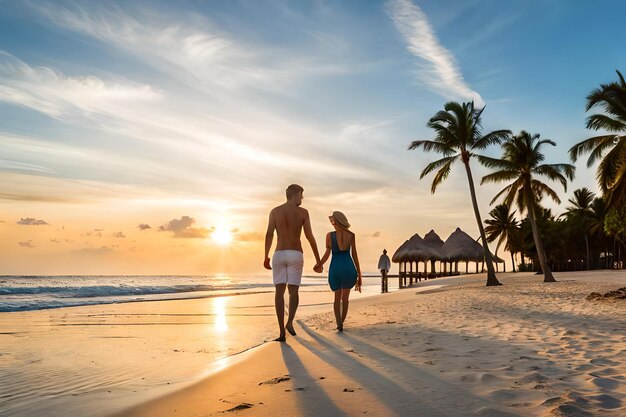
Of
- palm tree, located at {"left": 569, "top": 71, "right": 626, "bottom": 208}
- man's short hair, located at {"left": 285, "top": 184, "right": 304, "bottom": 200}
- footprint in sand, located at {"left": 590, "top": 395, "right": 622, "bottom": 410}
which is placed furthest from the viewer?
palm tree, located at {"left": 569, "top": 71, "right": 626, "bottom": 208}

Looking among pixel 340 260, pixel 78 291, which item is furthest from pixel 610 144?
pixel 78 291

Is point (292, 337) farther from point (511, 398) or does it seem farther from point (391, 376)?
point (511, 398)

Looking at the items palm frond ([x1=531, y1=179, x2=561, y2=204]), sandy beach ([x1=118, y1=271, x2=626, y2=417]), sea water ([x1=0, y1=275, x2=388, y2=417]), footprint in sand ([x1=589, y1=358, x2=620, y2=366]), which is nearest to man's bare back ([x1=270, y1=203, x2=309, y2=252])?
sandy beach ([x1=118, y1=271, x2=626, y2=417])

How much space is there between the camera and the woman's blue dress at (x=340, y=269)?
25.1 feet

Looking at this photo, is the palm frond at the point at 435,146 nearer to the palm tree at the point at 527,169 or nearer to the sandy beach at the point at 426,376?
the palm tree at the point at 527,169

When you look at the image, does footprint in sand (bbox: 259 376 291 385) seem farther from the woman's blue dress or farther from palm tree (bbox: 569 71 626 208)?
palm tree (bbox: 569 71 626 208)

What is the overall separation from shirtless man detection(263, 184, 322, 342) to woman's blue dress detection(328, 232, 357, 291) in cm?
67

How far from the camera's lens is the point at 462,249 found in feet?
138

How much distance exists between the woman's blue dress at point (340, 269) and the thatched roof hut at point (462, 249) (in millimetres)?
36127

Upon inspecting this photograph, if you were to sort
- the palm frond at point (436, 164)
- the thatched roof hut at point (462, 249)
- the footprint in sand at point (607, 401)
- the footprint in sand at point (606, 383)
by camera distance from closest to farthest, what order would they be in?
the footprint in sand at point (607, 401) → the footprint in sand at point (606, 383) → the palm frond at point (436, 164) → the thatched roof hut at point (462, 249)

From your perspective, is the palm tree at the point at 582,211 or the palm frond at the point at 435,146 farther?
the palm tree at the point at 582,211

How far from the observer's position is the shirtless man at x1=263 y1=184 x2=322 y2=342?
22.1ft

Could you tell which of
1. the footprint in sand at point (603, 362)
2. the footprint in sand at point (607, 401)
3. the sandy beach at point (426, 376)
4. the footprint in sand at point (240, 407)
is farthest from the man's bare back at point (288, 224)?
the footprint in sand at point (607, 401)

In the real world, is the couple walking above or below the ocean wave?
above
